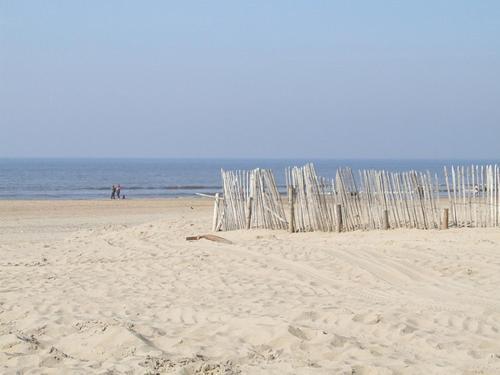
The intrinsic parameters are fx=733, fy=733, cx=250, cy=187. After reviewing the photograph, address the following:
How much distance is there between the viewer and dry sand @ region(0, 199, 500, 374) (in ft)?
15.9

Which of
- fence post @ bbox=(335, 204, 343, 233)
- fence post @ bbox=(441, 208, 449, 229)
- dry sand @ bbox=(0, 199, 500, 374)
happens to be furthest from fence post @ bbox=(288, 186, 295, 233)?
fence post @ bbox=(441, 208, 449, 229)

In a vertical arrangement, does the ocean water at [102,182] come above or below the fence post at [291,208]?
below

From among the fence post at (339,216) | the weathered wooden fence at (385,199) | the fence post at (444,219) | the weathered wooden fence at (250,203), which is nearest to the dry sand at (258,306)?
the fence post at (444,219)

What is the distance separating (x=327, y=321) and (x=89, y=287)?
3.07m

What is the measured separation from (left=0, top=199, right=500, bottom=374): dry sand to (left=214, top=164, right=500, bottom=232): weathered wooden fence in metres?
0.84

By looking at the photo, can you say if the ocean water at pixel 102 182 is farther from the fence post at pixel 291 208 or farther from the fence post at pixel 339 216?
the fence post at pixel 291 208

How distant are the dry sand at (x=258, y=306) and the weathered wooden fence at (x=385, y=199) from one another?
0.84m

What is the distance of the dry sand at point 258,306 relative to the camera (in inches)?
191

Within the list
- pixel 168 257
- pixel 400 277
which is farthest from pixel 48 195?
pixel 400 277

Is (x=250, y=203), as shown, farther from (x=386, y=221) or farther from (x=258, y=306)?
(x=258, y=306)

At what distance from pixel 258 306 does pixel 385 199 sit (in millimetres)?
6758

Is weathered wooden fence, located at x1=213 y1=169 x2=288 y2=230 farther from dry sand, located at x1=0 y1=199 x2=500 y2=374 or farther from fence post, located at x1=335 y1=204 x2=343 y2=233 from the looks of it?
dry sand, located at x1=0 y1=199 x2=500 y2=374

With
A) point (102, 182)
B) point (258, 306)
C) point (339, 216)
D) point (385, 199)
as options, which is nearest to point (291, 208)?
point (339, 216)

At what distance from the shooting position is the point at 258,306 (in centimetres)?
661
